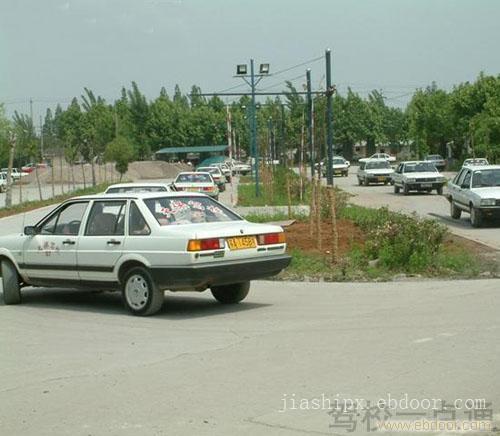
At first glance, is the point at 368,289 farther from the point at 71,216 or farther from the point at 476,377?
the point at 476,377

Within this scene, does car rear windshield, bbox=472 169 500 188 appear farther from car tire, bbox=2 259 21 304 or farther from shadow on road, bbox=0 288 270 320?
car tire, bbox=2 259 21 304

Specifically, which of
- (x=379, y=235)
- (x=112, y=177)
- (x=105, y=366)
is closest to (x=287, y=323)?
(x=105, y=366)

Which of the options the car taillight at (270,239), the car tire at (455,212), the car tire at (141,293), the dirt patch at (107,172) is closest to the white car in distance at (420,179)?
the car tire at (455,212)

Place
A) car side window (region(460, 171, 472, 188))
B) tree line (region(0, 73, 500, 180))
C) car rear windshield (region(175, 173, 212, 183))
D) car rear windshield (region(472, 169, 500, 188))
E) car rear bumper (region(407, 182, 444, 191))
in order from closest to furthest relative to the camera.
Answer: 1. car rear windshield (region(472, 169, 500, 188))
2. car side window (region(460, 171, 472, 188))
3. car rear windshield (region(175, 173, 212, 183))
4. car rear bumper (region(407, 182, 444, 191))
5. tree line (region(0, 73, 500, 180))

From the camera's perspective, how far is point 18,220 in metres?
32.9

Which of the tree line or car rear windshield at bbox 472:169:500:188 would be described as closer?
car rear windshield at bbox 472:169:500:188

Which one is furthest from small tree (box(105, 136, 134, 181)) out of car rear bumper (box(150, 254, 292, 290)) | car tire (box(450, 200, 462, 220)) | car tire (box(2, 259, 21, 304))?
car rear bumper (box(150, 254, 292, 290))

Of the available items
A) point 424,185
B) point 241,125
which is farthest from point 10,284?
point 241,125

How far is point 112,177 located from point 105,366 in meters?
75.3

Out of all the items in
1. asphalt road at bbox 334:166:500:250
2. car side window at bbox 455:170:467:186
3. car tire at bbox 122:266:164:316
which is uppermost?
car side window at bbox 455:170:467:186

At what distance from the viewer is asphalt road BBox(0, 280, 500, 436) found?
6449 millimetres

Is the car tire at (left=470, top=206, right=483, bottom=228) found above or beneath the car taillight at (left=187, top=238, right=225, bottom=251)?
beneath

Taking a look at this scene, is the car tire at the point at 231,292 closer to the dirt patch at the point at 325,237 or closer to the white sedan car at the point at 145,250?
the white sedan car at the point at 145,250

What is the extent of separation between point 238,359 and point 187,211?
3.51 m
